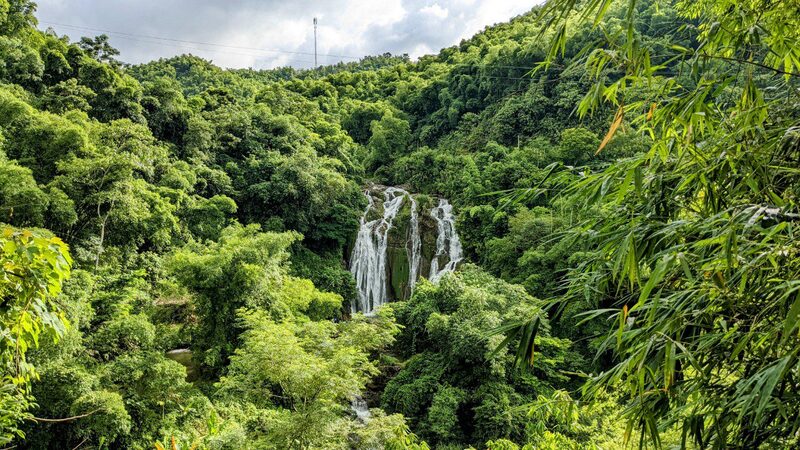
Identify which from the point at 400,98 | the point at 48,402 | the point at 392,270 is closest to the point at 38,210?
the point at 48,402

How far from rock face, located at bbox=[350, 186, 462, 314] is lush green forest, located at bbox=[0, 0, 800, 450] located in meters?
0.75

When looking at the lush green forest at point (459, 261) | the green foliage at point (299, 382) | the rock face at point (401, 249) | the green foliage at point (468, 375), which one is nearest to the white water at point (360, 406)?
the lush green forest at point (459, 261)

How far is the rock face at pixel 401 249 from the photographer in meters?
20.2

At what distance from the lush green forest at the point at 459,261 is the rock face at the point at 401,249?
29.4 inches

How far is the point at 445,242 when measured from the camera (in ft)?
68.5

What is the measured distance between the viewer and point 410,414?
10398 millimetres

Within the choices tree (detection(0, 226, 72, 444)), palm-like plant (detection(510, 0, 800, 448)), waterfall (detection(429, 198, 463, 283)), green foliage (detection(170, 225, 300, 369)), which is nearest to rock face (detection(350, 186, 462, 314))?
waterfall (detection(429, 198, 463, 283))

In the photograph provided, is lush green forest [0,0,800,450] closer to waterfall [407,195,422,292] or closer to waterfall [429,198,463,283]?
waterfall [429,198,463,283]

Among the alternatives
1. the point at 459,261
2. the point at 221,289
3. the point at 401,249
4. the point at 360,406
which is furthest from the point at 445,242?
the point at 221,289

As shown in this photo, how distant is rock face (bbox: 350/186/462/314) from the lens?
20250mm

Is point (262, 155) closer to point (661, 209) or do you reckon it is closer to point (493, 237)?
point (493, 237)

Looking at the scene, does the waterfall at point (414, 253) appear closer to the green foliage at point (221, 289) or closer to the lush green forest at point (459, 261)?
the lush green forest at point (459, 261)

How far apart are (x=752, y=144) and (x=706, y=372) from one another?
0.88 m

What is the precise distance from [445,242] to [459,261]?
1.55 meters
